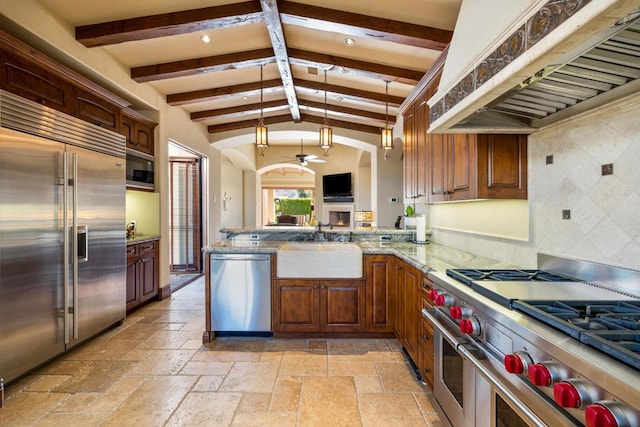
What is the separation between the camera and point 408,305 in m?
2.47

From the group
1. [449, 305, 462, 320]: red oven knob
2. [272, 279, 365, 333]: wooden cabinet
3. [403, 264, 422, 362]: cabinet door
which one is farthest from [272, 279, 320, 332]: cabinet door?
[449, 305, 462, 320]: red oven knob

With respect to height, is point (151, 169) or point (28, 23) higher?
point (28, 23)

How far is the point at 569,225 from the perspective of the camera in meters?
1.70

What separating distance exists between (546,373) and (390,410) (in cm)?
137

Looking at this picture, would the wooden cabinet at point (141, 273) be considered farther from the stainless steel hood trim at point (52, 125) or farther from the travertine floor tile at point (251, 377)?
the travertine floor tile at point (251, 377)

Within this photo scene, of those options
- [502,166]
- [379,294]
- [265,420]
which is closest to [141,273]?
[265,420]

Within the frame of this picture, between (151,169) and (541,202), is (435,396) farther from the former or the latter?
(151,169)

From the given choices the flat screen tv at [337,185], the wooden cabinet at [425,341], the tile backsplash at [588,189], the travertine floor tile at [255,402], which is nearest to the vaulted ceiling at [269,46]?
the tile backsplash at [588,189]

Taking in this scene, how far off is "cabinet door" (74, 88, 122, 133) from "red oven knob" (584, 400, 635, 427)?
12.3 feet

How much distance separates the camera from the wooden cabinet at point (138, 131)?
11.8 ft

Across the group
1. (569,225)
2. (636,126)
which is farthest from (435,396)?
(636,126)

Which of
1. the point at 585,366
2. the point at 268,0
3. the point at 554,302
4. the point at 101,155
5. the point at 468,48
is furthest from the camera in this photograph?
the point at 101,155

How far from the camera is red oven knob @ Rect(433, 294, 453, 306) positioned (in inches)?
61.5

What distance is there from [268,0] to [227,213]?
677 cm
